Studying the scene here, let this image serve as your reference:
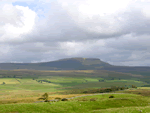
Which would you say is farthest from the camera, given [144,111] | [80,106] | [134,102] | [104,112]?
[134,102]

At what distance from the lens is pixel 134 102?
214 feet

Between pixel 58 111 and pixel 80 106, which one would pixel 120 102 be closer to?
pixel 80 106

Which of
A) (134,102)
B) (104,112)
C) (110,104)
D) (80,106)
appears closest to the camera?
(104,112)

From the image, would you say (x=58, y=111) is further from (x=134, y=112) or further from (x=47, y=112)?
(x=134, y=112)

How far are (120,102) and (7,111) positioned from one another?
4391cm

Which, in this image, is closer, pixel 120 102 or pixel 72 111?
pixel 72 111

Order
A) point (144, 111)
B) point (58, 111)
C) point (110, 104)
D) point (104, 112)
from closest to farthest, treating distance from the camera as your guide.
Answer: point (144, 111)
point (104, 112)
point (58, 111)
point (110, 104)

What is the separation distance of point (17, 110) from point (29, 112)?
411 centimetres

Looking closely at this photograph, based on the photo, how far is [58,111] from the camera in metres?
47.8

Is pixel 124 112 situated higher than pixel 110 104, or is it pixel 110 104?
pixel 124 112

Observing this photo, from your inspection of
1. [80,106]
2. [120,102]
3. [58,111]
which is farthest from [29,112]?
[120,102]

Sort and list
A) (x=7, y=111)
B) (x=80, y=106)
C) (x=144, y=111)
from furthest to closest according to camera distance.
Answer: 1. (x=80, y=106)
2. (x=7, y=111)
3. (x=144, y=111)

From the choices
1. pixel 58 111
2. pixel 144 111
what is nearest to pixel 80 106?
pixel 58 111

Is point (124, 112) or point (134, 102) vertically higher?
point (124, 112)
